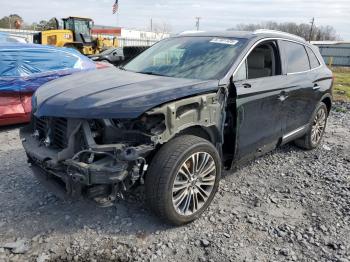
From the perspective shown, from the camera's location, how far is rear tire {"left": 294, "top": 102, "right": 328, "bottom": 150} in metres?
5.54

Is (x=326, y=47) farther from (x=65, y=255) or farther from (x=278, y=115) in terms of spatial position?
(x=65, y=255)

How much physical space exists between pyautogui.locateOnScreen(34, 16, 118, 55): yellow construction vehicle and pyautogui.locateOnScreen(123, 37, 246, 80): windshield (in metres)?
15.2

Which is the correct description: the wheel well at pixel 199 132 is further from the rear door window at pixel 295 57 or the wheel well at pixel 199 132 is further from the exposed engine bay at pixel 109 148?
the rear door window at pixel 295 57

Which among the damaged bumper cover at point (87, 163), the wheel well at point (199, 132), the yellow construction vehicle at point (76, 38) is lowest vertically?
the damaged bumper cover at point (87, 163)

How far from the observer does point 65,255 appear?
299cm

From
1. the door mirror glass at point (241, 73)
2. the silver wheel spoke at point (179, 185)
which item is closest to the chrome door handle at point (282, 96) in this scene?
the door mirror glass at point (241, 73)

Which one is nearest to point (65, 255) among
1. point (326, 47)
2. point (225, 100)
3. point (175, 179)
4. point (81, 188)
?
point (81, 188)

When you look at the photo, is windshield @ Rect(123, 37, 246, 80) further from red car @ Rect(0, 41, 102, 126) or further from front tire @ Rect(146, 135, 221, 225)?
red car @ Rect(0, 41, 102, 126)

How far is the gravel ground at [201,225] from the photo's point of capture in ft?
10.0

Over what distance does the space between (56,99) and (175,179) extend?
1319 millimetres

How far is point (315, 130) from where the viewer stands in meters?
5.79

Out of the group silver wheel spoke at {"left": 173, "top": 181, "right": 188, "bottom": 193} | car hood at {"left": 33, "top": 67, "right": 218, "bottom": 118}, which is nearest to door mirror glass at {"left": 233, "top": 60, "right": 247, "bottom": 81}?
car hood at {"left": 33, "top": 67, "right": 218, "bottom": 118}

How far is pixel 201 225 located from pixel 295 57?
9.19ft

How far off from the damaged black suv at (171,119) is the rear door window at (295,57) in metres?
0.03
